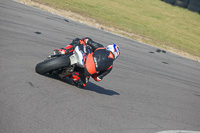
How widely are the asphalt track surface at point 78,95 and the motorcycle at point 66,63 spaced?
0.73ft

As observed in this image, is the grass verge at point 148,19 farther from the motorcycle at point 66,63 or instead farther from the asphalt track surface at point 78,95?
the motorcycle at point 66,63

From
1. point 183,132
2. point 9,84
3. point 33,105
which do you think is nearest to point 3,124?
point 33,105

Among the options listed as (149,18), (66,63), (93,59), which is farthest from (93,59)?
(149,18)

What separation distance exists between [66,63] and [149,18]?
66.7 feet

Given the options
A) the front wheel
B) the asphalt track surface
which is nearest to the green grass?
the asphalt track surface

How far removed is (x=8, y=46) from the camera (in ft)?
22.6

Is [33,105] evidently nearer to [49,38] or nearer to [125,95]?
[125,95]

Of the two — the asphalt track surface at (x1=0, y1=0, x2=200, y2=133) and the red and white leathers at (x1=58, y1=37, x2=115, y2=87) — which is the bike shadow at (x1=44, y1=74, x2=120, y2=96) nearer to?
the asphalt track surface at (x1=0, y1=0, x2=200, y2=133)

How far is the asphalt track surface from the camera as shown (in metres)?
4.10

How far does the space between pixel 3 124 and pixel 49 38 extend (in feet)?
20.7

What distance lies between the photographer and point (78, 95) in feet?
18.1

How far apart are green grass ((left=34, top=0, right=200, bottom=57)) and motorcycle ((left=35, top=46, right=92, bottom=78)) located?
38.7ft

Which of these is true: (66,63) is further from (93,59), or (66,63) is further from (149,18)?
(149,18)

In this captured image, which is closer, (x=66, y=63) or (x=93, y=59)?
(x=66, y=63)
